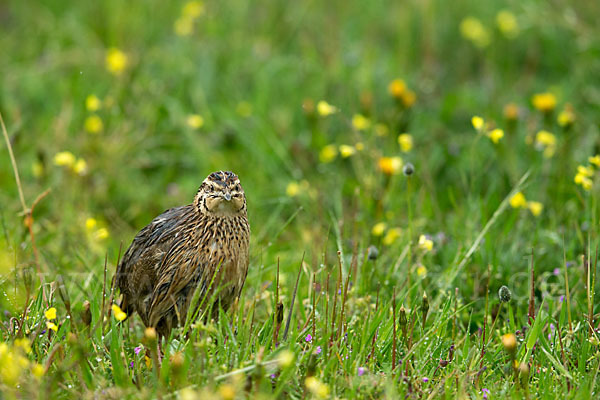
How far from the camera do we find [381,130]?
21.9 feet

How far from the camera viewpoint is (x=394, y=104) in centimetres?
710

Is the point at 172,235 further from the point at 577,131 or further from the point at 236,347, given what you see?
the point at 577,131

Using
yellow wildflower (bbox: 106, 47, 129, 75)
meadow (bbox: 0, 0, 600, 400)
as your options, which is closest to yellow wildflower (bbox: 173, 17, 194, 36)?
meadow (bbox: 0, 0, 600, 400)

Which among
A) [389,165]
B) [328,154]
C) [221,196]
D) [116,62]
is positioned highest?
[116,62]

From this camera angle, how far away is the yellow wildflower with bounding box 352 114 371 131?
21.1 feet

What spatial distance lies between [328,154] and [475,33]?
2396 millimetres

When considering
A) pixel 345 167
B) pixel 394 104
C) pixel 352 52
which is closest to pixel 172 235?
pixel 345 167

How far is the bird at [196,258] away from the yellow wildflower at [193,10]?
11.9 ft

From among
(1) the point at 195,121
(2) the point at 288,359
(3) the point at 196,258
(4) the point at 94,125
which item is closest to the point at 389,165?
(1) the point at 195,121

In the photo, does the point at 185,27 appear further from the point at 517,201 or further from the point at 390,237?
the point at 517,201

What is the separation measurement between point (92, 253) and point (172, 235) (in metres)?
1.31

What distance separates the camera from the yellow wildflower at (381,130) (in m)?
6.62

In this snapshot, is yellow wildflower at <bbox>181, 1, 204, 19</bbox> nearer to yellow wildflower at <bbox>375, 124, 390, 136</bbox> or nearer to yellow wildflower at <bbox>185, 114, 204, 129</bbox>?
yellow wildflower at <bbox>185, 114, 204, 129</bbox>

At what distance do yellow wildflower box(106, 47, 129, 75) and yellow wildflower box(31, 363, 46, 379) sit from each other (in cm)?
416
